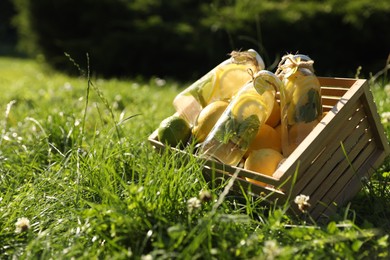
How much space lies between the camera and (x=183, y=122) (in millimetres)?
2652

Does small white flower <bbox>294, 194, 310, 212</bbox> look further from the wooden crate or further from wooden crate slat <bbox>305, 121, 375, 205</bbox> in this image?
wooden crate slat <bbox>305, 121, 375, 205</bbox>

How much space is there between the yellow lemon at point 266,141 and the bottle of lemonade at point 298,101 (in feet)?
0.17

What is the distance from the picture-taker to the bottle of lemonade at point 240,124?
92.7 inches

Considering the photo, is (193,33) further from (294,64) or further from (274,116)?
(294,64)

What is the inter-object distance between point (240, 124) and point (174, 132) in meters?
0.39

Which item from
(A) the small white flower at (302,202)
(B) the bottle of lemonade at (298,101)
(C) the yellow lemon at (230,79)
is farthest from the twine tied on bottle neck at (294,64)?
(A) the small white flower at (302,202)

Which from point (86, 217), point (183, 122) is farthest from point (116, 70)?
point (86, 217)

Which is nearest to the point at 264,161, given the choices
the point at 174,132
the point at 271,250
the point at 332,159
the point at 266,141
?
the point at 266,141

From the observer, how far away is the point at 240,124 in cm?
235

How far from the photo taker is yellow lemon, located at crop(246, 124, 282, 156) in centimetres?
246

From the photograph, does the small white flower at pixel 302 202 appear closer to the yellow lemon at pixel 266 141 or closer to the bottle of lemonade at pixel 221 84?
the yellow lemon at pixel 266 141

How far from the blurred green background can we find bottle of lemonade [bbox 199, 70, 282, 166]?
9.85ft

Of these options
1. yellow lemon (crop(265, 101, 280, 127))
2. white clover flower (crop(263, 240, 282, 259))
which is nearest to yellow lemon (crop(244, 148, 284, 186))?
yellow lemon (crop(265, 101, 280, 127))

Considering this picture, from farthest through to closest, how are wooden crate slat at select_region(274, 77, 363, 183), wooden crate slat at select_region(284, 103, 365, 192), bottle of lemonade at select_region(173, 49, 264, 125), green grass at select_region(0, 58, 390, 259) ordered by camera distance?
bottle of lemonade at select_region(173, 49, 264, 125) → wooden crate slat at select_region(284, 103, 365, 192) → wooden crate slat at select_region(274, 77, 363, 183) → green grass at select_region(0, 58, 390, 259)
